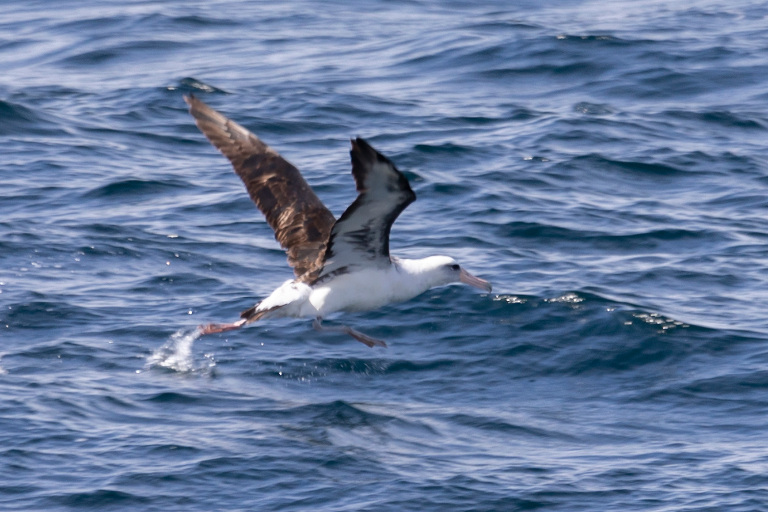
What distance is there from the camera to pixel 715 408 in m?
10.2

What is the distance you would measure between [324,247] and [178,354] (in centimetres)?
173

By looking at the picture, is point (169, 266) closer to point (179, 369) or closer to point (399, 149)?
point (179, 369)

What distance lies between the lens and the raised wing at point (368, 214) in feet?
27.6

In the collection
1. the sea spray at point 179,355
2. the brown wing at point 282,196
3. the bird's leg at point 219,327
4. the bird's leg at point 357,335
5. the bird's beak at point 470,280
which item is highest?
the brown wing at point 282,196

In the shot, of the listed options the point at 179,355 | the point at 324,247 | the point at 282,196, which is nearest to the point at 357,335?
the point at 324,247

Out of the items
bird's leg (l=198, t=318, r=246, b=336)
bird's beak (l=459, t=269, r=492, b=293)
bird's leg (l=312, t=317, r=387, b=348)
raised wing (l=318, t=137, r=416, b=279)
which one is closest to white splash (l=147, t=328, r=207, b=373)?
bird's leg (l=198, t=318, r=246, b=336)

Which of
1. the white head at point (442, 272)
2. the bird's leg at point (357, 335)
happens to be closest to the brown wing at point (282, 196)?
the bird's leg at point (357, 335)

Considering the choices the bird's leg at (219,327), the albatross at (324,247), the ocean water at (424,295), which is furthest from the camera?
the bird's leg at (219,327)

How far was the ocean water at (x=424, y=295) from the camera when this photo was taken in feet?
29.8

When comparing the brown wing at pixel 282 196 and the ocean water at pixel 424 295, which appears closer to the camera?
the ocean water at pixel 424 295

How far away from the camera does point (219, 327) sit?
10.5 m

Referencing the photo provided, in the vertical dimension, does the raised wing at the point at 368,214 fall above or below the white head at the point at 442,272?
above

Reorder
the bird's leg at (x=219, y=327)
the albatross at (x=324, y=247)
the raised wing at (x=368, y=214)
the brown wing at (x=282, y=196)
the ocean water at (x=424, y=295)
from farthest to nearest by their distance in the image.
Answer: the brown wing at (x=282, y=196) < the bird's leg at (x=219, y=327) < the albatross at (x=324, y=247) < the ocean water at (x=424, y=295) < the raised wing at (x=368, y=214)

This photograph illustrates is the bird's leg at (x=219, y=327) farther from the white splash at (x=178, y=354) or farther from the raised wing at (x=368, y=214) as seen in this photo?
the raised wing at (x=368, y=214)
